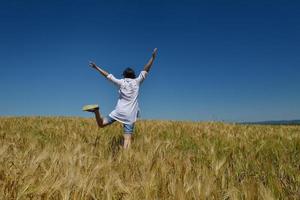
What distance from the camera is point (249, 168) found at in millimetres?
4293

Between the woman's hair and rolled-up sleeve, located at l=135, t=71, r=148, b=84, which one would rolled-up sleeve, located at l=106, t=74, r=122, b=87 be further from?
rolled-up sleeve, located at l=135, t=71, r=148, b=84

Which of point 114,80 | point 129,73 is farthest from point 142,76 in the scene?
point 114,80

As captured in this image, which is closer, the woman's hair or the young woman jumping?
the young woman jumping

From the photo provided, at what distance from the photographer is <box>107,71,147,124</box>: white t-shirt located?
632 cm


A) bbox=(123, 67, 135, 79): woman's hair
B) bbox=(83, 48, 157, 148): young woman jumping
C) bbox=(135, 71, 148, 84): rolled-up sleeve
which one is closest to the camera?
bbox=(83, 48, 157, 148): young woman jumping

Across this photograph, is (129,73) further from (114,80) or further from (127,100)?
(127,100)

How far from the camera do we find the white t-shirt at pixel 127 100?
632 centimetres

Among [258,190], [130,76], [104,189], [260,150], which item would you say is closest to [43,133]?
[130,76]

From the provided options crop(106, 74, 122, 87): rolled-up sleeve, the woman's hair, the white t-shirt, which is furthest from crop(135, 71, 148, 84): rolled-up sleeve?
crop(106, 74, 122, 87): rolled-up sleeve

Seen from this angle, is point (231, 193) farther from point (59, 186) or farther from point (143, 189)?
point (59, 186)

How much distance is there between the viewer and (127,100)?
6398 millimetres

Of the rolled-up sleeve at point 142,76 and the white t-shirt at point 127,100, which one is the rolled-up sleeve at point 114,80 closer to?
the white t-shirt at point 127,100

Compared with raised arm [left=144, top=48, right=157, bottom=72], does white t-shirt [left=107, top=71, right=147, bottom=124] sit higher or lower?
lower

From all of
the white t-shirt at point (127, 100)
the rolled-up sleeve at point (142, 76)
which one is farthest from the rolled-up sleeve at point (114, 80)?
the rolled-up sleeve at point (142, 76)
